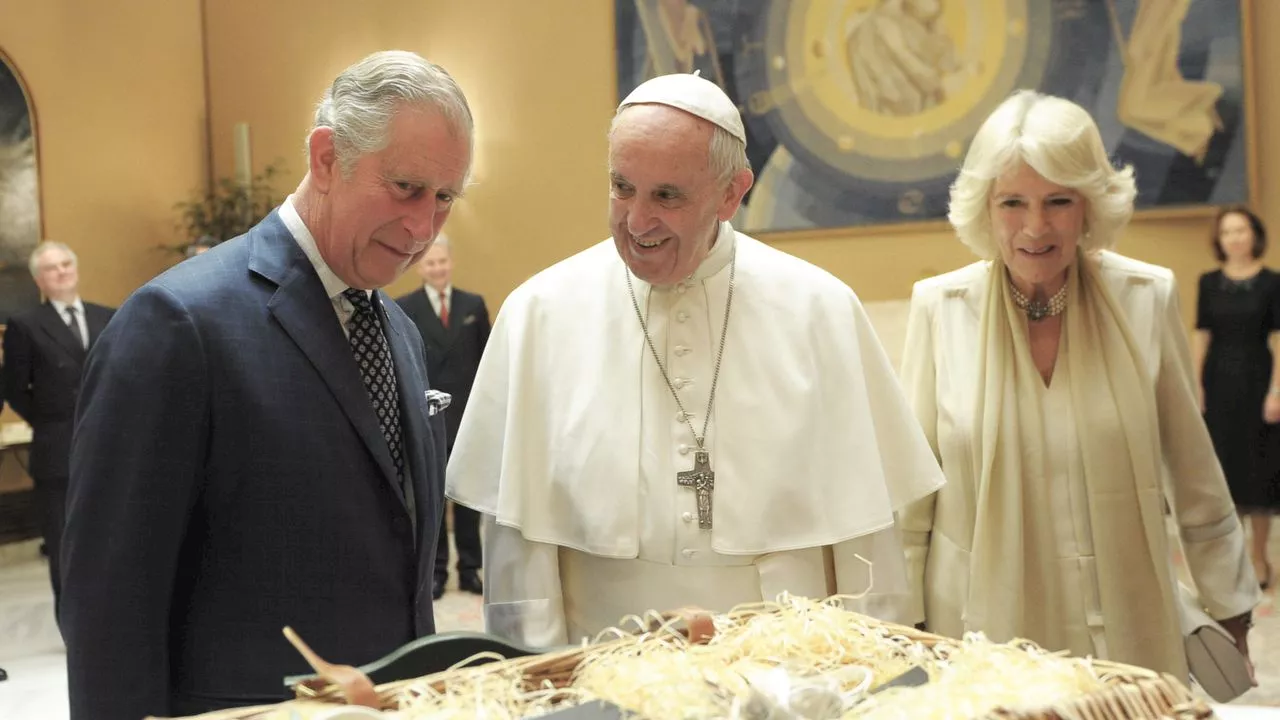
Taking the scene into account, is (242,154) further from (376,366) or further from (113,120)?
(376,366)

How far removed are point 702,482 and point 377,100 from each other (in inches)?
36.6

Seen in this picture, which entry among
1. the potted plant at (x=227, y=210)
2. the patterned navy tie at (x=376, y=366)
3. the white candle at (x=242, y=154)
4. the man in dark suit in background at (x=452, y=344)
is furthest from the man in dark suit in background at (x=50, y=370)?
the patterned navy tie at (x=376, y=366)

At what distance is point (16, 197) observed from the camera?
8.62 m

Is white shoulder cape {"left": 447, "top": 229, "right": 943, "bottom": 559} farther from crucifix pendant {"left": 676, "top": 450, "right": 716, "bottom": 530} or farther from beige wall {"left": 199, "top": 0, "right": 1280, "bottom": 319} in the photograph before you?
beige wall {"left": 199, "top": 0, "right": 1280, "bottom": 319}

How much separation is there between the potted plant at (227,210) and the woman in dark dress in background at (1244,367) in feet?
21.0

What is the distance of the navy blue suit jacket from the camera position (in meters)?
1.72

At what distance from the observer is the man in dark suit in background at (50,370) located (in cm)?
641

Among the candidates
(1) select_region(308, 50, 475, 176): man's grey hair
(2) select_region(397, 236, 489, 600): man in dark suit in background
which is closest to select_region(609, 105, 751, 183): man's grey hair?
(1) select_region(308, 50, 475, 176): man's grey hair

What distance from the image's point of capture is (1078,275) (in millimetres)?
2814

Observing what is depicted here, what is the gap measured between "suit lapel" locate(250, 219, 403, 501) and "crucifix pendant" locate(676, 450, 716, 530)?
637 millimetres

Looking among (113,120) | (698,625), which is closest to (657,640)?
(698,625)

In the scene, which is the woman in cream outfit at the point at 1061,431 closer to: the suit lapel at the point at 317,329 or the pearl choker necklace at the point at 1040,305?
the pearl choker necklace at the point at 1040,305

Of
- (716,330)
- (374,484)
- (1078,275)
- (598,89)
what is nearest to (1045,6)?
(598,89)

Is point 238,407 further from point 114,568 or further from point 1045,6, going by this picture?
point 1045,6
